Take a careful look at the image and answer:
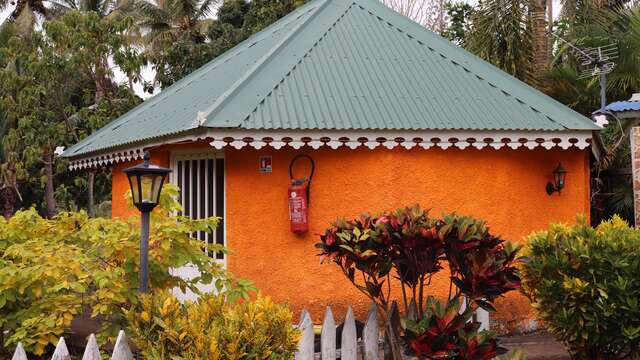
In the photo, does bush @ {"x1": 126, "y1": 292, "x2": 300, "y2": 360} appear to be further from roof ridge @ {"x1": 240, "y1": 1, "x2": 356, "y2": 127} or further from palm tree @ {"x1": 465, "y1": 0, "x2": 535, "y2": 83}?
palm tree @ {"x1": 465, "y1": 0, "x2": 535, "y2": 83}

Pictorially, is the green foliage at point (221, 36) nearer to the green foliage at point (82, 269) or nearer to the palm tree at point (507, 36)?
the palm tree at point (507, 36)

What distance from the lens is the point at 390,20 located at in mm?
11234

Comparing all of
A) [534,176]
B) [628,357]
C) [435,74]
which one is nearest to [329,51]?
[435,74]

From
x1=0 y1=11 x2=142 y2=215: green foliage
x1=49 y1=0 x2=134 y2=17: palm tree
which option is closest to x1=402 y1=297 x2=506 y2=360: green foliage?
x1=0 y1=11 x2=142 y2=215: green foliage

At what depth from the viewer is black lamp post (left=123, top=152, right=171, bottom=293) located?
5.59m

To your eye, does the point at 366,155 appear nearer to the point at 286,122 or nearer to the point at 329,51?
the point at 286,122

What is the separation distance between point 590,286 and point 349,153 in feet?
11.5

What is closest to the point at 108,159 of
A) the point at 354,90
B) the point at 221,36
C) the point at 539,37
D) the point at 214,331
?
the point at 354,90

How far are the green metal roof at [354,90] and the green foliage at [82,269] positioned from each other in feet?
6.59

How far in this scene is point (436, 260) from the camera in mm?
5766

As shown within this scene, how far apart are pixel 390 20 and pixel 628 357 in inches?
264

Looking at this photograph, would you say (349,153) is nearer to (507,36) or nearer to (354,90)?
(354,90)

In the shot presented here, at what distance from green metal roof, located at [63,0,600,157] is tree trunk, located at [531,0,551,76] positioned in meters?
5.68

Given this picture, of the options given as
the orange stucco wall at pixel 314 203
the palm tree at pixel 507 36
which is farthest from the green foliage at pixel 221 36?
the orange stucco wall at pixel 314 203
